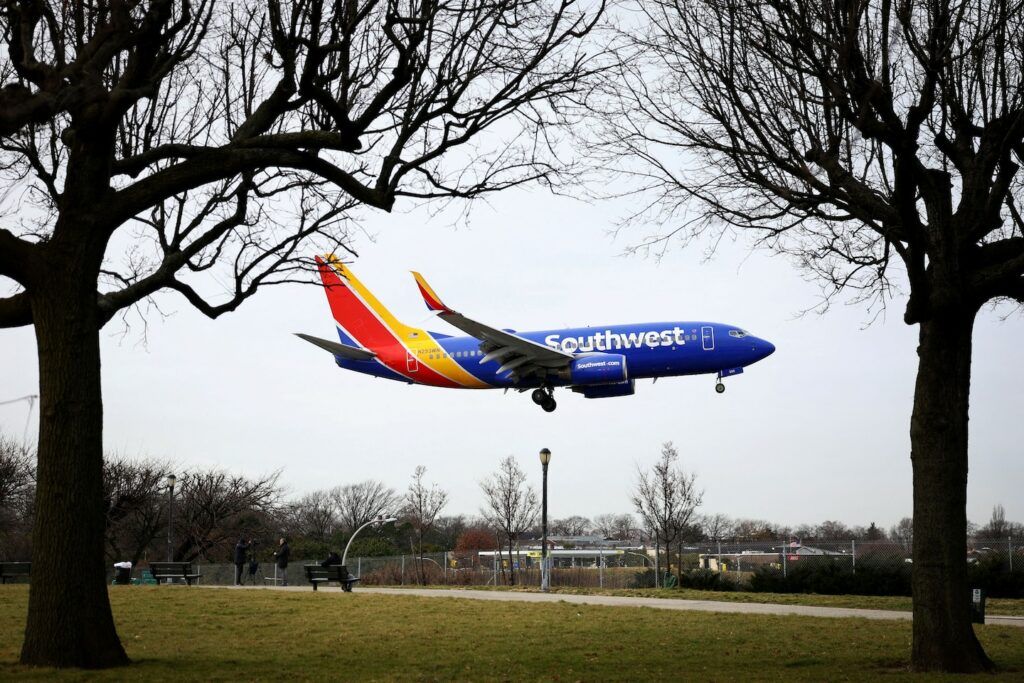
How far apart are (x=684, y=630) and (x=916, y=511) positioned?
503cm

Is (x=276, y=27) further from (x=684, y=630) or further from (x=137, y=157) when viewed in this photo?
(x=684, y=630)

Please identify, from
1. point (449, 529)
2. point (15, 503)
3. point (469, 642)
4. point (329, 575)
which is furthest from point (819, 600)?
point (449, 529)

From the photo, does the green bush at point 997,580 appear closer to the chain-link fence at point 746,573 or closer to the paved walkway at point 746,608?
the chain-link fence at point 746,573

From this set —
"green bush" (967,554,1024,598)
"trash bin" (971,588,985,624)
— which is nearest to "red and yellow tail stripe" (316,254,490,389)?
"green bush" (967,554,1024,598)

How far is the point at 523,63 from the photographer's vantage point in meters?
13.4

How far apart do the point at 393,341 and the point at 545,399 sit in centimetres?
858

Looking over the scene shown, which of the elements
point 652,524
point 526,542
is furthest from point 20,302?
point 526,542

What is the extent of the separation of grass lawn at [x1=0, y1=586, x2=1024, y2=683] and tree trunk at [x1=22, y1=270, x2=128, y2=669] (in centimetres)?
45

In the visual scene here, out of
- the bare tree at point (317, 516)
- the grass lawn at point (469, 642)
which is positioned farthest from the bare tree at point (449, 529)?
the grass lawn at point (469, 642)

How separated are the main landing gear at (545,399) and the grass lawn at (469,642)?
20282mm

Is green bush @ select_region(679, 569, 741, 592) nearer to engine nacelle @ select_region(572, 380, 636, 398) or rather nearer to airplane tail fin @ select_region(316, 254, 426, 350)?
engine nacelle @ select_region(572, 380, 636, 398)

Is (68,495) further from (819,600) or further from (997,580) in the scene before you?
(997,580)

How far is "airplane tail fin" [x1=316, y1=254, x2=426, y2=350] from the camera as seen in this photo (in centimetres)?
4628

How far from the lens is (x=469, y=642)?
14.0 m
